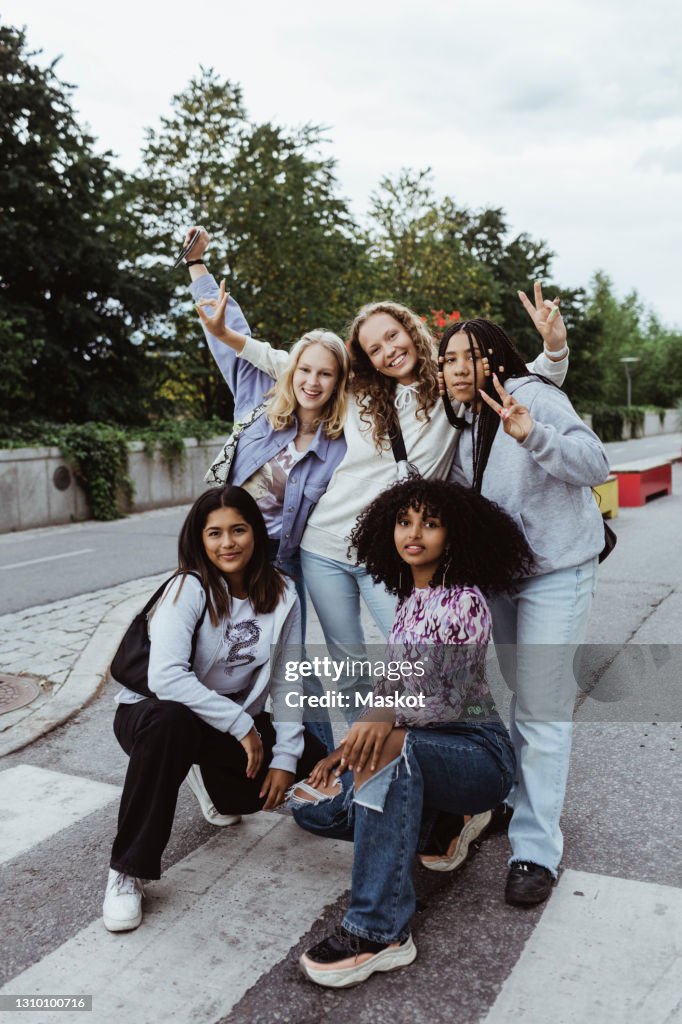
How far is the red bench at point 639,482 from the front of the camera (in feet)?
42.7

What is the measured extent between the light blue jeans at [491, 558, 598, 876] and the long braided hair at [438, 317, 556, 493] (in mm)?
404

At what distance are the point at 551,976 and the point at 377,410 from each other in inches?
68.5

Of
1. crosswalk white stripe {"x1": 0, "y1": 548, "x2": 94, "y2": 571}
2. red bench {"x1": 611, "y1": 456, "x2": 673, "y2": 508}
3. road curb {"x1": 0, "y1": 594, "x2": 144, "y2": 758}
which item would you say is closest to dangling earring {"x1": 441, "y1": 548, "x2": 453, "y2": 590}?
road curb {"x1": 0, "y1": 594, "x2": 144, "y2": 758}

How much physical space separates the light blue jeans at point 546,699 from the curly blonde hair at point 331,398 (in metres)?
0.86

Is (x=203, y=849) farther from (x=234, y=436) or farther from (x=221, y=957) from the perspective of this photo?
(x=234, y=436)

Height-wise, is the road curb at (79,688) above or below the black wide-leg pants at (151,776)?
below

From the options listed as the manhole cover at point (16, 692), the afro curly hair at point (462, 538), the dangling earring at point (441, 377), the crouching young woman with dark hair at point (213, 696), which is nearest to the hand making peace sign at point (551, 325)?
the dangling earring at point (441, 377)

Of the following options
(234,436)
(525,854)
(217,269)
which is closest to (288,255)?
(217,269)

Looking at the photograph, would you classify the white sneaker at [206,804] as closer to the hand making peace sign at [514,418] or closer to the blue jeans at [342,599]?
the blue jeans at [342,599]

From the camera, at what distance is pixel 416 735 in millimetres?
2455

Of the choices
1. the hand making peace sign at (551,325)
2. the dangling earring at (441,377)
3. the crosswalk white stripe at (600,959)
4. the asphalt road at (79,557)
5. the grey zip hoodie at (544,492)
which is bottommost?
the asphalt road at (79,557)

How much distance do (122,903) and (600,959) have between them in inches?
52.1

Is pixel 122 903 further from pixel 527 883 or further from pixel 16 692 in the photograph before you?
pixel 16 692

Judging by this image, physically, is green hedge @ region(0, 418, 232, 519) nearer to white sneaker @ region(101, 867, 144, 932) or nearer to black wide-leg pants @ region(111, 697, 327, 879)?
black wide-leg pants @ region(111, 697, 327, 879)
